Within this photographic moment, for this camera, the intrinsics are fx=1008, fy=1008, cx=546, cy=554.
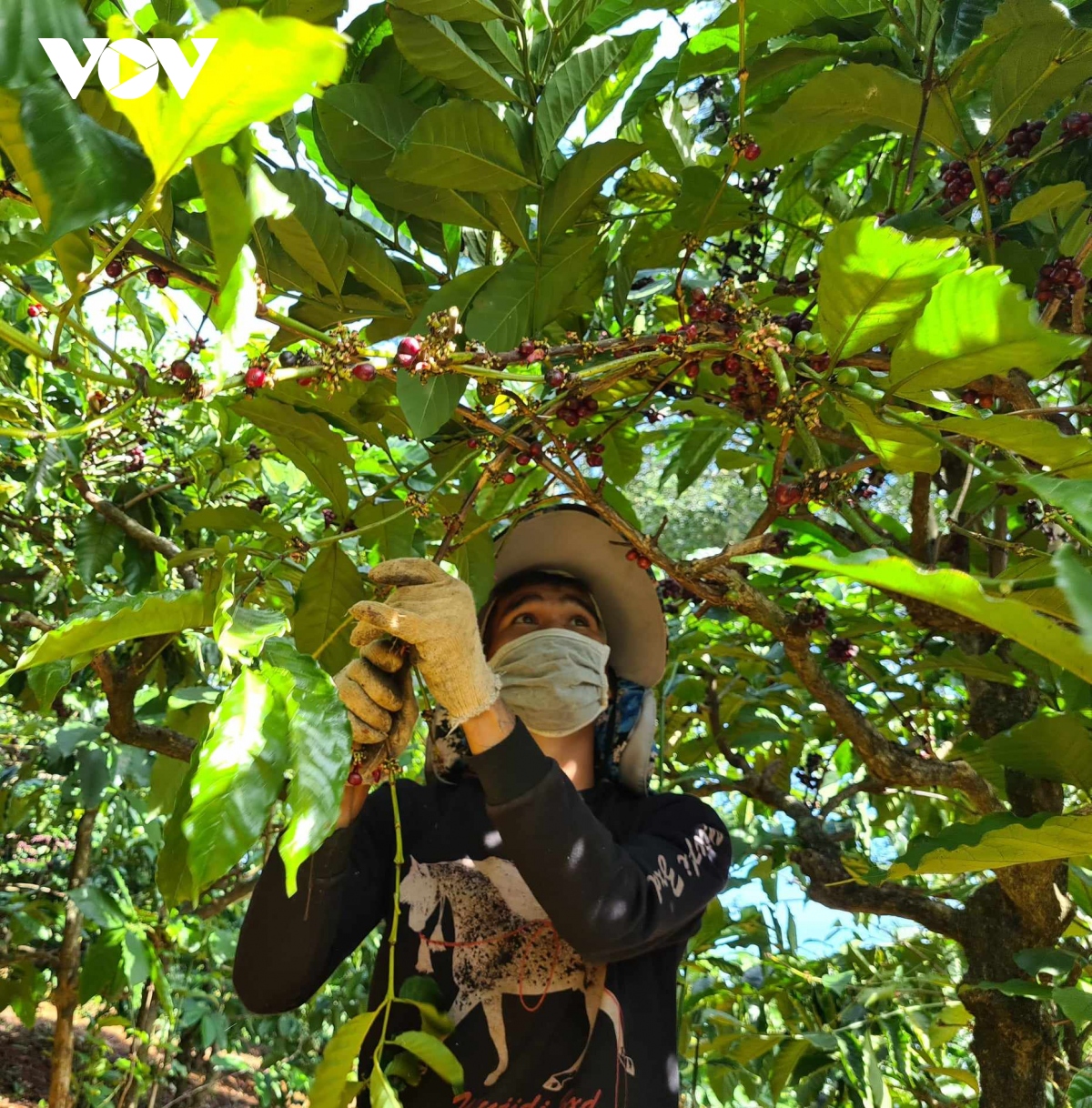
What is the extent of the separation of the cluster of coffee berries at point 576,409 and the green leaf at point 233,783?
58cm

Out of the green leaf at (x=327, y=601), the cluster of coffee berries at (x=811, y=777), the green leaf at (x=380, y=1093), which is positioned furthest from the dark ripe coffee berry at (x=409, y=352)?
the cluster of coffee berries at (x=811, y=777)

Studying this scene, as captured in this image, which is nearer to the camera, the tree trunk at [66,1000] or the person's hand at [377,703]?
the person's hand at [377,703]

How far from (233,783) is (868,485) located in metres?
1.47

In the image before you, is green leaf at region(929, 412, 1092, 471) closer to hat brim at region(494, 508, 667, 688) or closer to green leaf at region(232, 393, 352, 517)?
green leaf at region(232, 393, 352, 517)

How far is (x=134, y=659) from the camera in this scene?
194 centimetres

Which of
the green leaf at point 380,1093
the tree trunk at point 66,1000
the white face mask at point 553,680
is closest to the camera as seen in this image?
the green leaf at point 380,1093

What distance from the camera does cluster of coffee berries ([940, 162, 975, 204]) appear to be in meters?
1.23

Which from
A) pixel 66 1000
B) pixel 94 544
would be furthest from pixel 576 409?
pixel 66 1000

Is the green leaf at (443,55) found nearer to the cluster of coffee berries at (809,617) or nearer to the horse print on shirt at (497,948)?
the cluster of coffee berries at (809,617)

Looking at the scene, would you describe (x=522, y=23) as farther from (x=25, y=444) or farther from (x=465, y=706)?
(x=25, y=444)

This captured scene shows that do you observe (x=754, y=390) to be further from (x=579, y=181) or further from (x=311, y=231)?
(x=311, y=231)

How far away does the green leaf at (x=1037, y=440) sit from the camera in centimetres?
76

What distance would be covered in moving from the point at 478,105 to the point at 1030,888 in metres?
1.48

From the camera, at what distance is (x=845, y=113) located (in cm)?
116
